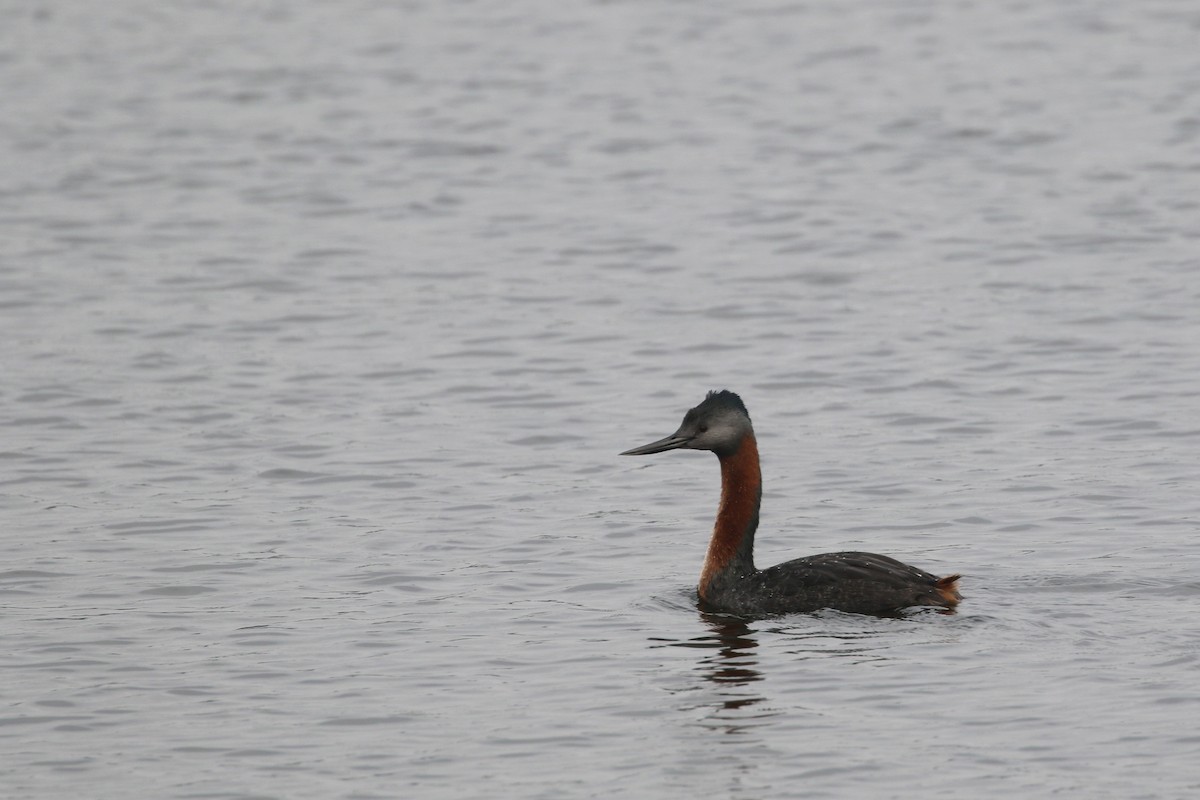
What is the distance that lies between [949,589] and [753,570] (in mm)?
1199

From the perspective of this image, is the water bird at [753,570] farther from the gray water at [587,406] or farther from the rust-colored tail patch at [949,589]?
the gray water at [587,406]

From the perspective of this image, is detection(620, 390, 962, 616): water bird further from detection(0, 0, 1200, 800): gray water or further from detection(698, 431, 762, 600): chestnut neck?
detection(0, 0, 1200, 800): gray water

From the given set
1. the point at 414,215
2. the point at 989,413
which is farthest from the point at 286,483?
the point at 414,215

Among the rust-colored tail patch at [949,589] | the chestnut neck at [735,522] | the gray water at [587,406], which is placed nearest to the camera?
the gray water at [587,406]

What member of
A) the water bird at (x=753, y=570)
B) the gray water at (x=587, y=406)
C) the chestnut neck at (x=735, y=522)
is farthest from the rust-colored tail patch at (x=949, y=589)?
the chestnut neck at (x=735, y=522)

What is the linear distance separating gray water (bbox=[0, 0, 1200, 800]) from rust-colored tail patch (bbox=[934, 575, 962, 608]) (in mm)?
163

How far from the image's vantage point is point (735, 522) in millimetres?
11930

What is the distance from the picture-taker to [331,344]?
18078 mm

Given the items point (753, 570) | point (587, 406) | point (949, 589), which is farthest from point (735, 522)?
point (587, 406)

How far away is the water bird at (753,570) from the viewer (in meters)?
10.9

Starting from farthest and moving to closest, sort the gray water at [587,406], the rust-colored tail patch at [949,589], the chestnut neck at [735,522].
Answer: the chestnut neck at [735,522] < the rust-colored tail patch at [949,589] < the gray water at [587,406]

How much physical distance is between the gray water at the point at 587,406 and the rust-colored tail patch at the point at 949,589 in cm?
16

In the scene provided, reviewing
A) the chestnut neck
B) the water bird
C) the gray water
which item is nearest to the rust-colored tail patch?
the water bird

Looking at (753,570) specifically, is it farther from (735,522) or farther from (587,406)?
(587,406)
